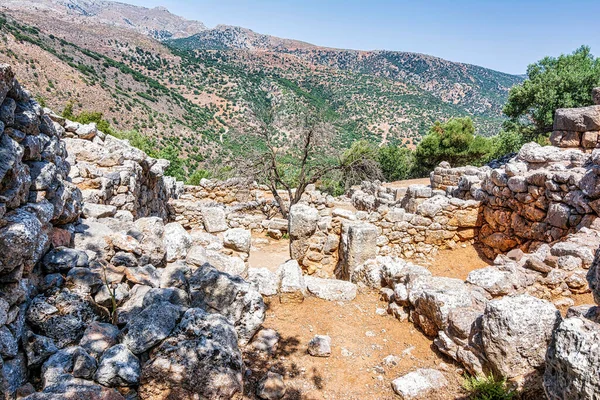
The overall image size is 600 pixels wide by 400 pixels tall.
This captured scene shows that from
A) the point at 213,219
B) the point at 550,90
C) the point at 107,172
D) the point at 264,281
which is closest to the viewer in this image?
the point at 264,281

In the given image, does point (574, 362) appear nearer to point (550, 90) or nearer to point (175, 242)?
point (175, 242)

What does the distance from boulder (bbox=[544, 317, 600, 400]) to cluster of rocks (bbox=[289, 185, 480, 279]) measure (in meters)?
5.88

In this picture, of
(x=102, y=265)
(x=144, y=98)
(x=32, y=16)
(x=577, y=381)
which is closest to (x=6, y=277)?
(x=102, y=265)

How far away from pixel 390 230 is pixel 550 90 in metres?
19.5

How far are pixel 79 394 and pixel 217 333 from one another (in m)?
1.06

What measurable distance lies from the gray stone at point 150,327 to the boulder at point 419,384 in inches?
94.2

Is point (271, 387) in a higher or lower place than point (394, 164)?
higher

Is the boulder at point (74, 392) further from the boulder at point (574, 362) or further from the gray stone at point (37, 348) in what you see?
the boulder at point (574, 362)

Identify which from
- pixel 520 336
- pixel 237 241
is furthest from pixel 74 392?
pixel 237 241

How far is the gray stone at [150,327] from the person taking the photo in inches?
112

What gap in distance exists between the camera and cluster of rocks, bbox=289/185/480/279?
8602 millimetres

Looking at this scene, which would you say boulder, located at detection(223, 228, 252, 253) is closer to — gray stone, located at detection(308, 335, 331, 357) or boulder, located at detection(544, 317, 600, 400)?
gray stone, located at detection(308, 335, 331, 357)

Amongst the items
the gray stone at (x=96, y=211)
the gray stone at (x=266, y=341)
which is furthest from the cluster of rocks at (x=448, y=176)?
the gray stone at (x=96, y=211)

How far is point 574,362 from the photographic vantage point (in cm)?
205
